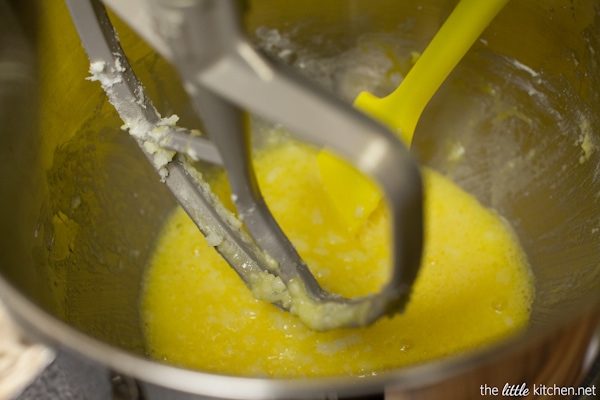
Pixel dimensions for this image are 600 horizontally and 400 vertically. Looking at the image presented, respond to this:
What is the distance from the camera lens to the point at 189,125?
44.0 inches

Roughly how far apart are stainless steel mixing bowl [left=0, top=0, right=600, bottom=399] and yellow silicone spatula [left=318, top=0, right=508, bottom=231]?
0.14 m

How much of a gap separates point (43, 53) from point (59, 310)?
35cm

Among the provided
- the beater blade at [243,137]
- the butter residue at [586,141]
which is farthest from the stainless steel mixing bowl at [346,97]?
the beater blade at [243,137]

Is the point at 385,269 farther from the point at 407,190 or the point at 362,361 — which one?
the point at 407,190

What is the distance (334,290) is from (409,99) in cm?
33

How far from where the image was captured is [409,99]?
3.21 feet

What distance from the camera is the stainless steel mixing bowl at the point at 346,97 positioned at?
0.63 metres

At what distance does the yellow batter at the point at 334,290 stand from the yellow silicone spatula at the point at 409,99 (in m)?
0.06

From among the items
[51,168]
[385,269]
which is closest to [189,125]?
[51,168]

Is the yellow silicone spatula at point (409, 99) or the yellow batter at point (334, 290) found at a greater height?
the yellow silicone spatula at point (409, 99)

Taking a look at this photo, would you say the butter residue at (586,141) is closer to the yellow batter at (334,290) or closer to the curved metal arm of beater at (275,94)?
the yellow batter at (334,290)

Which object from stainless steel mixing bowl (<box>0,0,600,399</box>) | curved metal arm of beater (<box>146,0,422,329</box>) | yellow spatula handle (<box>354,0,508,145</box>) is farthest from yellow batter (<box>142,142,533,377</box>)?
curved metal arm of beater (<box>146,0,422,329</box>)

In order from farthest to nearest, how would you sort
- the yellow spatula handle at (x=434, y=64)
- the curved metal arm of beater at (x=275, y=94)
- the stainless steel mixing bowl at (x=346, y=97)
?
the yellow spatula handle at (x=434, y=64) < the stainless steel mixing bowl at (x=346, y=97) < the curved metal arm of beater at (x=275, y=94)

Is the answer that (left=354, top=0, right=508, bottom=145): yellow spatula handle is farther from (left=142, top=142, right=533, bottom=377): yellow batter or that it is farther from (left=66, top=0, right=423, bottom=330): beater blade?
(left=66, top=0, right=423, bottom=330): beater blade
